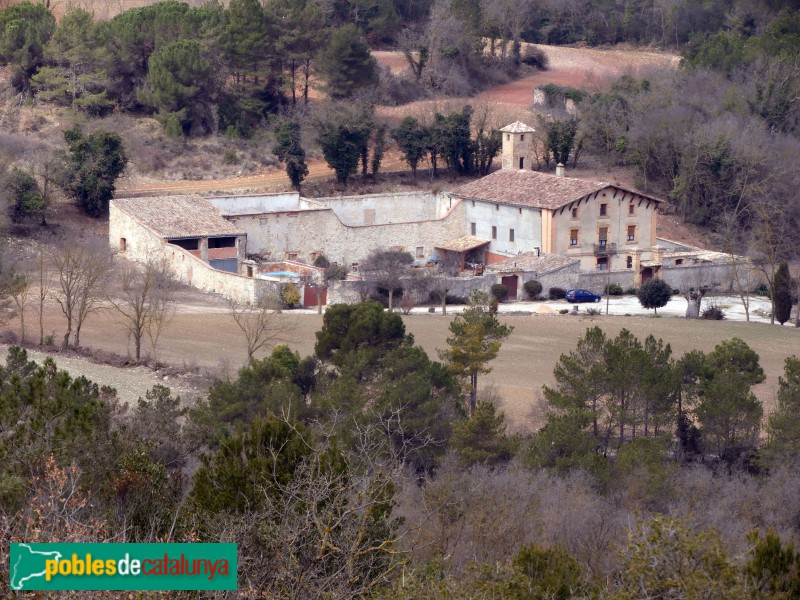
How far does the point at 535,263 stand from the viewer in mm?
47188

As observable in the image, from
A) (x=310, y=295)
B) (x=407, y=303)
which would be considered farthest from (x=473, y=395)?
(x=310, y=295)

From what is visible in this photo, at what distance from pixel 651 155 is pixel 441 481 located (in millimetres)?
36609

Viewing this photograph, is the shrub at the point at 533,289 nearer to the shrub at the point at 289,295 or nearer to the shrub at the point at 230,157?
the shrub at the point at 289,295

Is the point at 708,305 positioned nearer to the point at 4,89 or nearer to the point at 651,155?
the point at 651,155

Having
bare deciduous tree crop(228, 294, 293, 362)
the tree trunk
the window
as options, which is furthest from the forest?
the window

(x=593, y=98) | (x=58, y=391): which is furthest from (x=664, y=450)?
(x=593, y=98)

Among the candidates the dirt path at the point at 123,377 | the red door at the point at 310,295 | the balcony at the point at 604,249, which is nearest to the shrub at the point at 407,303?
the red door at the point at 310,295

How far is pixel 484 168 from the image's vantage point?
58094 millimetres

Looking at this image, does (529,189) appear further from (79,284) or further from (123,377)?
(123,377)

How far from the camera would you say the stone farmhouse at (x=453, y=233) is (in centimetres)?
4647

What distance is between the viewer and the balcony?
1950 inches

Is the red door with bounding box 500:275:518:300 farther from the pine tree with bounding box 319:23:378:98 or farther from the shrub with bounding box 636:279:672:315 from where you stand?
the pine tree with bounding box 319:23:378:98

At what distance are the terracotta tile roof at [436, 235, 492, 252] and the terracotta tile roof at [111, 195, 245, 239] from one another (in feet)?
23.4

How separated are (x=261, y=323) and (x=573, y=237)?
53.2ft
